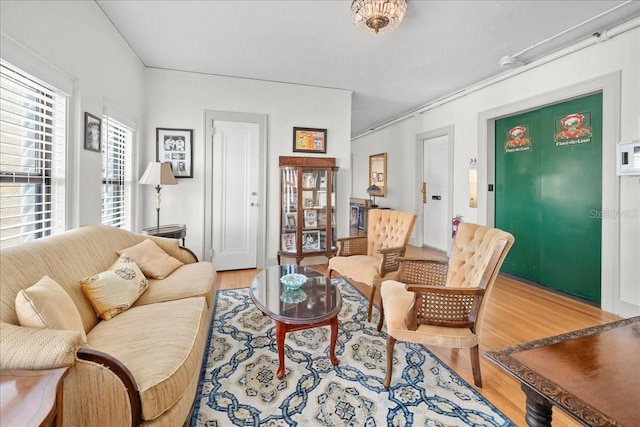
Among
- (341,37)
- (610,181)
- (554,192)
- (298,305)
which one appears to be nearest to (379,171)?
(554,192)

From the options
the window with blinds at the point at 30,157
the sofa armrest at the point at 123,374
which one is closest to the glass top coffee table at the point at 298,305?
the sofa armrest at the point at 123,374

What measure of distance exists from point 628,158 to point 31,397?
13.7 feet

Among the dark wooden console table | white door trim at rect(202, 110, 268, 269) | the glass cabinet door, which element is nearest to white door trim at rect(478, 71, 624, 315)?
the dark wooden console table

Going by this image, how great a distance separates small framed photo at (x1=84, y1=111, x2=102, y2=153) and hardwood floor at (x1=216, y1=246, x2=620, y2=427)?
76.1 inches

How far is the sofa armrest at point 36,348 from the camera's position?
0.92m

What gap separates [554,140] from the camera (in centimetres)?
338

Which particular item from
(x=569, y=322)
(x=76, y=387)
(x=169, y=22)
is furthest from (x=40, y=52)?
(x=569, y=322)

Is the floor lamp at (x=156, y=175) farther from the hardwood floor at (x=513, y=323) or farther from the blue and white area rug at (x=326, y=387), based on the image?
the blue and white area rug at (x=326, y=387)

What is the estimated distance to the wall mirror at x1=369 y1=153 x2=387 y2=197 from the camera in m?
6.71

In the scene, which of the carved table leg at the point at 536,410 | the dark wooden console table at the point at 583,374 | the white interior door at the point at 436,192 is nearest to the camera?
the dark wooden console table at the point at 583,374

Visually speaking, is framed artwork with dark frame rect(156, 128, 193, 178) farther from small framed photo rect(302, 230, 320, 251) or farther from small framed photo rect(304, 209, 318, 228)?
small framed photo rect(302, 230, 320, 251)

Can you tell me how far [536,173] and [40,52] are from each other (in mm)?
4892

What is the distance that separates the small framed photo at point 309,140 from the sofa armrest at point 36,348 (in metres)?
3.61

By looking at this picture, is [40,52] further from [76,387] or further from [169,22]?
[76,387]
